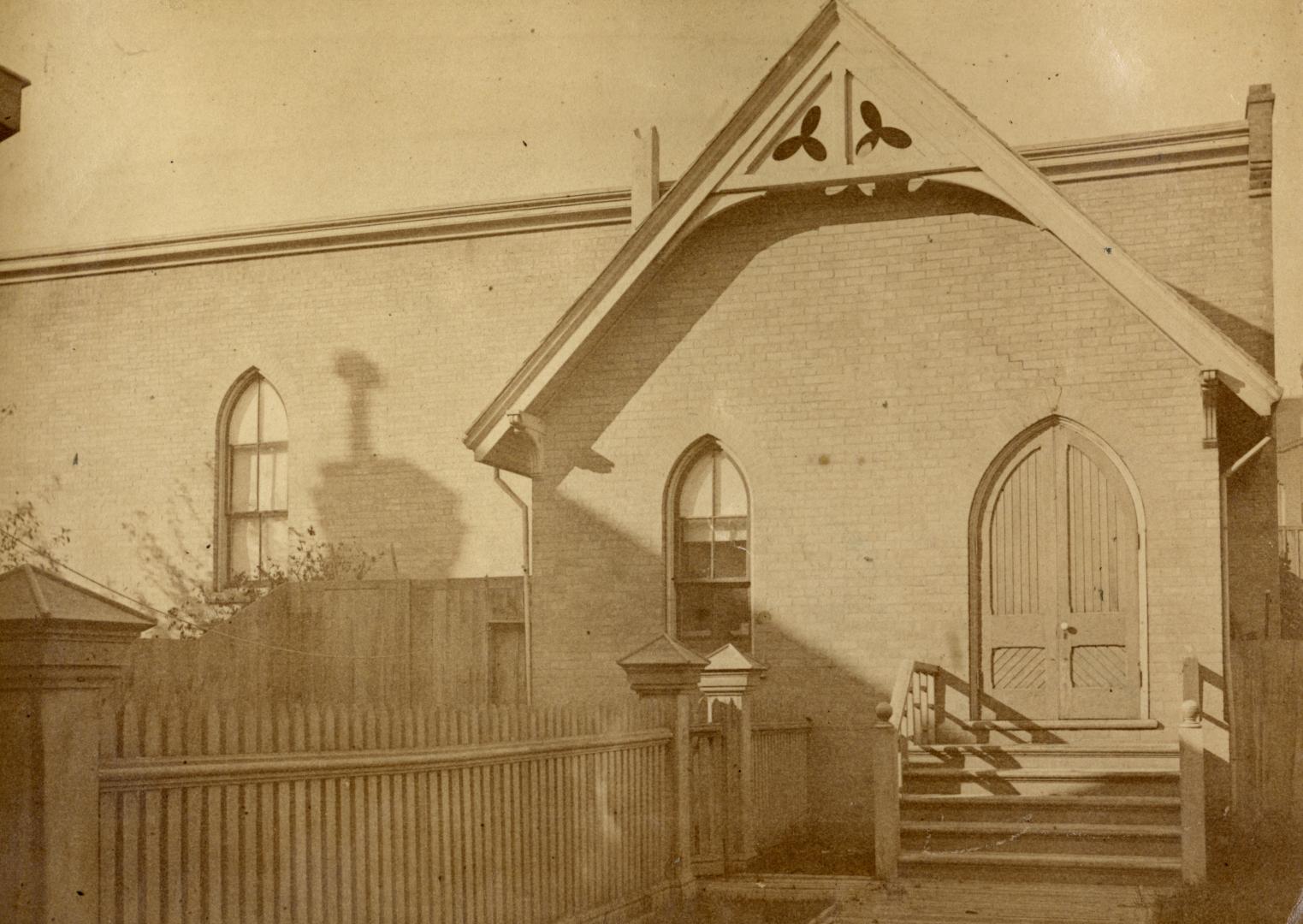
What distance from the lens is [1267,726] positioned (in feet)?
47.6

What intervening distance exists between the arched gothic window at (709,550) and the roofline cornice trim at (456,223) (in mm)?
6245

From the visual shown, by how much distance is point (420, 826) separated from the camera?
8.08m

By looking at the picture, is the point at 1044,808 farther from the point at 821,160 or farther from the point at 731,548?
the point at 821,160

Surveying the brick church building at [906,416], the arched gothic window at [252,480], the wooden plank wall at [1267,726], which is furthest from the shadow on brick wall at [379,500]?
the wooden plank wall at [1267,726]

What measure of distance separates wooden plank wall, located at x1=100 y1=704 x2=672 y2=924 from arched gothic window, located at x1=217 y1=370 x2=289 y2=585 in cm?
1192

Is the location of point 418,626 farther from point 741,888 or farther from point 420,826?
point 420,826

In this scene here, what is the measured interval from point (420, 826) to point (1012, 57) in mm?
11324

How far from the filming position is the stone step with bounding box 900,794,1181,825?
11969mm

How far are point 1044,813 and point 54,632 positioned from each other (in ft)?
29.5

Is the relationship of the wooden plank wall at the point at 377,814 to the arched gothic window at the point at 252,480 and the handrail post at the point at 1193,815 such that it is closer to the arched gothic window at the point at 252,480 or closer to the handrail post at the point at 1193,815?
the handrail post at the point at 1193,815

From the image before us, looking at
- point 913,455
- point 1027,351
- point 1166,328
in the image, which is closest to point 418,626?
point 913,455

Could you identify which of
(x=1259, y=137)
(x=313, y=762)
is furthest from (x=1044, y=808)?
(x=1259, y=137)

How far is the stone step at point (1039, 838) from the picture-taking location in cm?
1164

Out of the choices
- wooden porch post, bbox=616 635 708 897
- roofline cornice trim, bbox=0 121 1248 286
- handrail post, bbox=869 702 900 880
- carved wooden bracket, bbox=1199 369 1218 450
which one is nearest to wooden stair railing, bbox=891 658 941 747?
handrail post, bbox=869 702 900 880
